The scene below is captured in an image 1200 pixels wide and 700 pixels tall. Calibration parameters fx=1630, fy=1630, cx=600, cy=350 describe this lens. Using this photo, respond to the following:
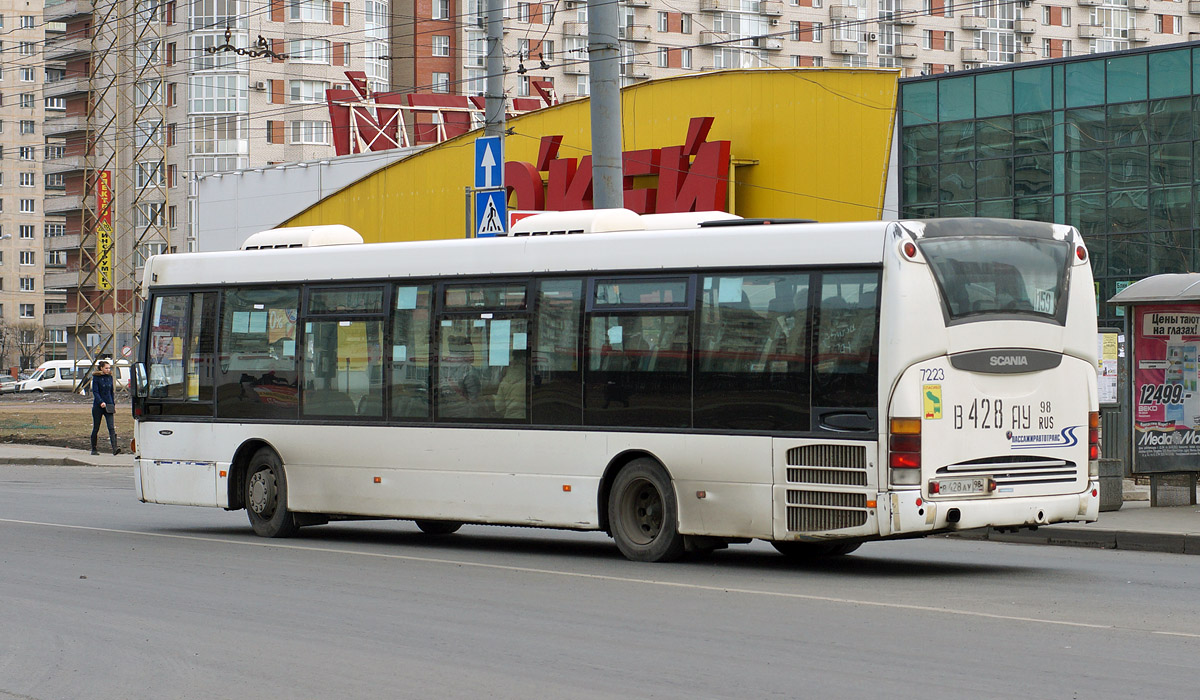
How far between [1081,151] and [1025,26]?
2793 inches

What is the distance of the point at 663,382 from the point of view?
13.2 metres

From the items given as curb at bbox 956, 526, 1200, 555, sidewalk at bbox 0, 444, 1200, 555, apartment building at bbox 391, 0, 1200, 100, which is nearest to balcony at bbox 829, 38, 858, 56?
apartment building at bbox 391, 0, 1200, 100

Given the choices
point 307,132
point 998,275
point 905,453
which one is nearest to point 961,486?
point 905,453

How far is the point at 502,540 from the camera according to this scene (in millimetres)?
16047

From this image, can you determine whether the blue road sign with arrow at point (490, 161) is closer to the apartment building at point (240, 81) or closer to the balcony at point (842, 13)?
the apartment building at point (240, 81)

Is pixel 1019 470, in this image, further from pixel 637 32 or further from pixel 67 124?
pixel 67 124

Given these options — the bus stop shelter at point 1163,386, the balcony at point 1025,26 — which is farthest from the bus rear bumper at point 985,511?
the balcony at point 1025,26

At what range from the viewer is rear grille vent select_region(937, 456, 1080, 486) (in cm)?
1205

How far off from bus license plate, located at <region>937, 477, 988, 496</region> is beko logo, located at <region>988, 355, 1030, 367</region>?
883 millimetres

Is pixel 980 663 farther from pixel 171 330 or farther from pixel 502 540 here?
pixel 171 330

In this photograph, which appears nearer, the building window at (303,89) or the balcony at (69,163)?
the building window at (303,89)

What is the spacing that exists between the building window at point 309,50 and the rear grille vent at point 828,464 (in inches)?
3405

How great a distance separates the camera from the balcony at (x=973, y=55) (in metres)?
104

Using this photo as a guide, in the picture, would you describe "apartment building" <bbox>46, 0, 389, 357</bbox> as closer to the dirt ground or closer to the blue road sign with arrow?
the dirt ground
